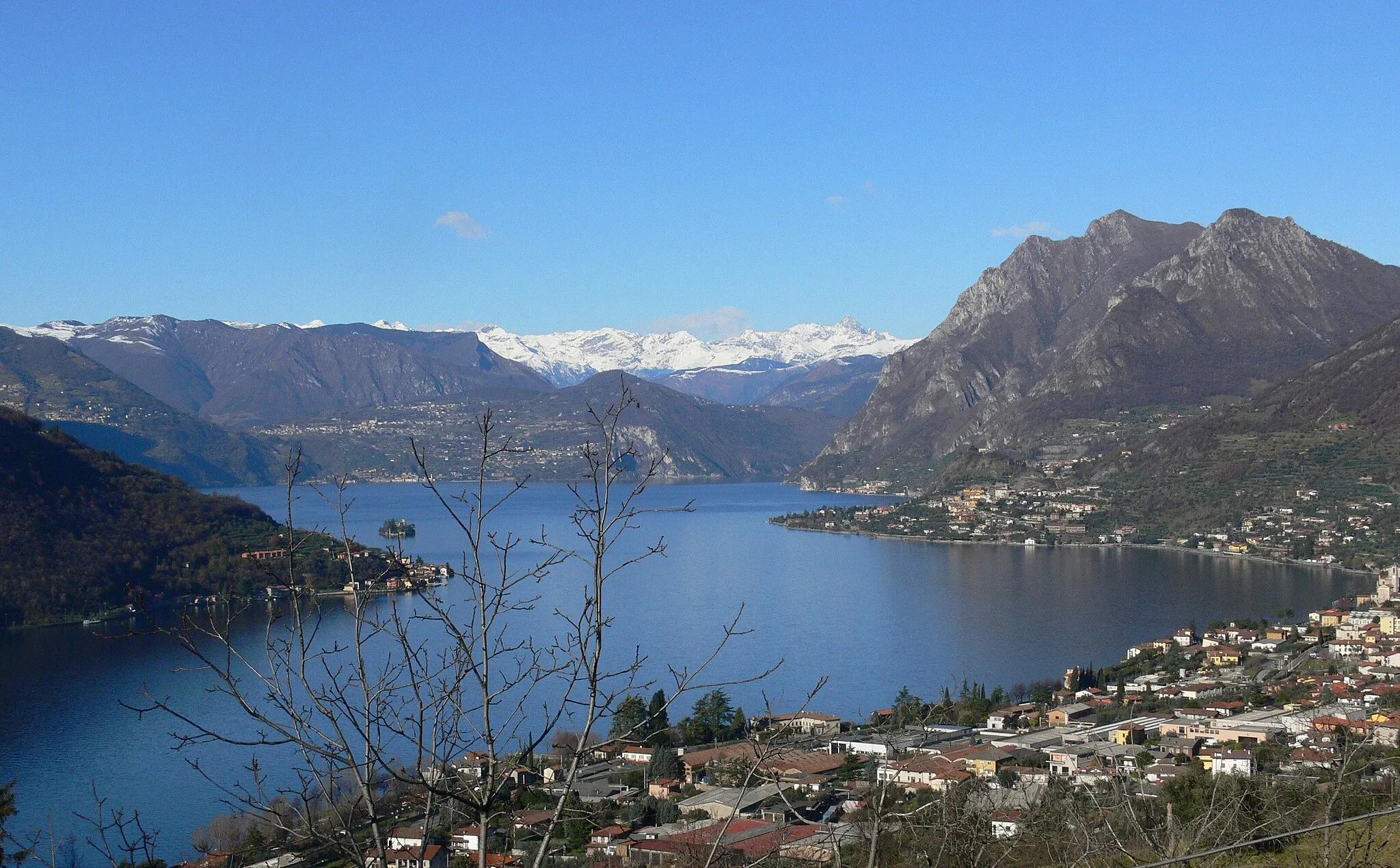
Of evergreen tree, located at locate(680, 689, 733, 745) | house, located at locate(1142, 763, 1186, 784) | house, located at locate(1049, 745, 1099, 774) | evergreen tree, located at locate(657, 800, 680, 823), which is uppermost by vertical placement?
house, located at locate(1142, 763, 1186, 784)

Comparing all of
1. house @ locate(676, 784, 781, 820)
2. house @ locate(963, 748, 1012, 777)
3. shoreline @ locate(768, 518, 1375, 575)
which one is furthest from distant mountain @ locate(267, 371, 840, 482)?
house @ locate(676, 784, 781, 820)

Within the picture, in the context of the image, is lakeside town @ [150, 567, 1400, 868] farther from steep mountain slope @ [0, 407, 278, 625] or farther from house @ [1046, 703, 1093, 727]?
steep mountain slope @ [0, 407, 278, 625]

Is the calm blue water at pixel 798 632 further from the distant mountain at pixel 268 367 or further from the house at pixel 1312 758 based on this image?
the distant mountain at pixel 268 367

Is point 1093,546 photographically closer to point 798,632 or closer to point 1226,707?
point 798,632

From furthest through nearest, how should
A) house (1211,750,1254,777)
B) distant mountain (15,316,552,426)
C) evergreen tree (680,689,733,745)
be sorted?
distant mountain (15,316,552,426) → evergreen tree (680,689,733,745) → house (1211,750,1254,777)

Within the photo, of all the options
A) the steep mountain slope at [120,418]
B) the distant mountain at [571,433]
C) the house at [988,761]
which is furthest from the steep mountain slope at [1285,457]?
the steep mountain slope at [120,418]

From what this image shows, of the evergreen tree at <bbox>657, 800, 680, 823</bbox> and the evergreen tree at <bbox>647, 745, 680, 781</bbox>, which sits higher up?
the evergreen tree at <bbox>657, 800, 680, 823</bbox>

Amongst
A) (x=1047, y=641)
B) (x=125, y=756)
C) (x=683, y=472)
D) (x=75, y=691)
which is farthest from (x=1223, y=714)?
(x=683, y=472)
